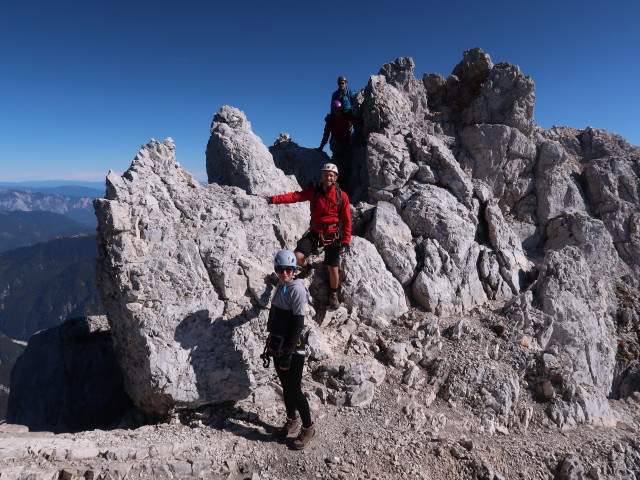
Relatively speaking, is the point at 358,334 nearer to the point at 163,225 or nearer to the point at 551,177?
the point at 163,225

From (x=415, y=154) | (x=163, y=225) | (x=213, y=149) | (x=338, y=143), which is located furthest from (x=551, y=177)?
(x=163, y=225)

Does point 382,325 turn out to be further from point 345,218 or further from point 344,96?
point 344,96

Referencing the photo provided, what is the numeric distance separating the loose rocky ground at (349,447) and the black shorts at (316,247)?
11.6ft

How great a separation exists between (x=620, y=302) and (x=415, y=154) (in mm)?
15148

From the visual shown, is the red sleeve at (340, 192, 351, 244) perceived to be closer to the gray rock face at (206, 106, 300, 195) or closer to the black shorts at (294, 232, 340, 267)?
the black shorts at (294, 232, 340, 267)

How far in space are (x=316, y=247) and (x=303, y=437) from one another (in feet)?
19.1

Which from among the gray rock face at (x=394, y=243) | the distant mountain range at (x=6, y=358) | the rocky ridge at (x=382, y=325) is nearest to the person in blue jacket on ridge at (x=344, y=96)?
the rocky ridge at (x=382, y=325)

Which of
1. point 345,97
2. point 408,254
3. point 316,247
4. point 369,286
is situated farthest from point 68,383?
point 345,97

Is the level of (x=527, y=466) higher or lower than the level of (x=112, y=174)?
lower

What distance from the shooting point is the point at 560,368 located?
41.1 feet

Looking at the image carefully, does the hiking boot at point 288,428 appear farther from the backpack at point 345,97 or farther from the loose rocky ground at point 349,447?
the backpack at point 345,97

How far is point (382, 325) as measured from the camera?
13062 mm

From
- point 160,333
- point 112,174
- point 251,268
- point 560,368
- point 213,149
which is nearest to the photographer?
point 160,333

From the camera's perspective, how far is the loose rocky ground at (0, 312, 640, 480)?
25.5 feet
